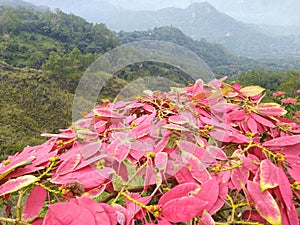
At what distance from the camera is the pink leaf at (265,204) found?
0.21 metres

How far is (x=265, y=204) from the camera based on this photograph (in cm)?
22

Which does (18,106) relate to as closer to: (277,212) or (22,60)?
(277,212)

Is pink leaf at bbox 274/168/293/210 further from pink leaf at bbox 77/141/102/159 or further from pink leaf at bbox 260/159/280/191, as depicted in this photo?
pink leaf at bbox 77/141/102/159

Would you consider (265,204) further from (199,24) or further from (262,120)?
(199,24)

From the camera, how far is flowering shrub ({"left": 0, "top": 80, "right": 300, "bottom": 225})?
0.68 feet

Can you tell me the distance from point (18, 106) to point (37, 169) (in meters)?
4.52

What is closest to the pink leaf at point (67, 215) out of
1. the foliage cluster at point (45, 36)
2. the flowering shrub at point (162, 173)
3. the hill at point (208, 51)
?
the flowering shrub at point (162, 173)

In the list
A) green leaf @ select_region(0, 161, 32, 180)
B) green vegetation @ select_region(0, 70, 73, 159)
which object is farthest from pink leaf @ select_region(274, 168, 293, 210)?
green vegetation @ select_region(0, 70, 73, 159)

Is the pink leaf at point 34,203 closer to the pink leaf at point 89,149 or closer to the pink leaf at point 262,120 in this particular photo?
the pink leaf at point 89,149

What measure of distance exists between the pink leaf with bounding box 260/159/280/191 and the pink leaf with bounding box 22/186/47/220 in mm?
183

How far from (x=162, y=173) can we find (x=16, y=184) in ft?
0.40

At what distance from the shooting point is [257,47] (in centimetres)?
5428

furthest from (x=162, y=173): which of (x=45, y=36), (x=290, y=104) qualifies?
(x=45, y=36)

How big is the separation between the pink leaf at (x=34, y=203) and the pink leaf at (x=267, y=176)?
0.18 meters
